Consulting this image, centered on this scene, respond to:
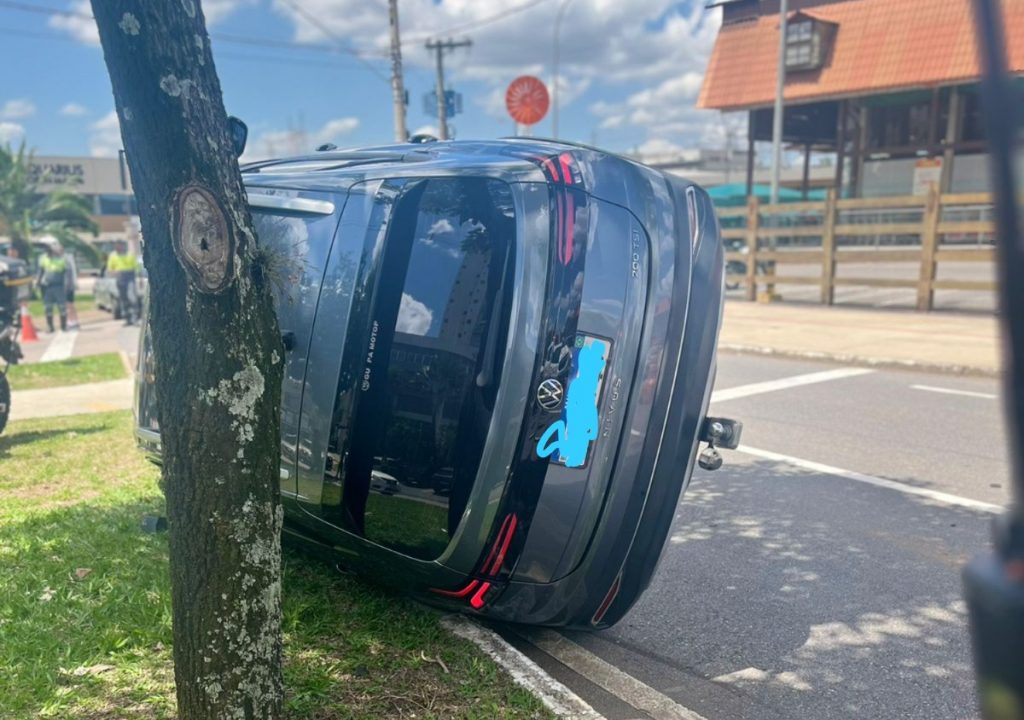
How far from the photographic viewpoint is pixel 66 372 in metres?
11.2

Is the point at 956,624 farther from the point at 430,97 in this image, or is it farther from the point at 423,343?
the point at 430,97

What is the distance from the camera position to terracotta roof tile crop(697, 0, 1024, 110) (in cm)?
1822

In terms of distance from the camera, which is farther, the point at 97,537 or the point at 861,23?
the point at 861,23

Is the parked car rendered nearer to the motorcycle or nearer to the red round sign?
the motorcycle

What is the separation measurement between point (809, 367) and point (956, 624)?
6.75m

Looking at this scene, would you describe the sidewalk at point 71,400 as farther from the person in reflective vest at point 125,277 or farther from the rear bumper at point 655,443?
the person in reflective vest at point 125,277

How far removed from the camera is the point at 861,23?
20.7 m

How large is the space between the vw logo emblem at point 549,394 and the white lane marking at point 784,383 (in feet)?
18.6

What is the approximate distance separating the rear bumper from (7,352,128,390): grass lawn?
9324 millimetres

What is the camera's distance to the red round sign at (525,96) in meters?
18.5

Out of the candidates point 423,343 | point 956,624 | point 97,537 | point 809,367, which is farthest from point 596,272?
point 809,367

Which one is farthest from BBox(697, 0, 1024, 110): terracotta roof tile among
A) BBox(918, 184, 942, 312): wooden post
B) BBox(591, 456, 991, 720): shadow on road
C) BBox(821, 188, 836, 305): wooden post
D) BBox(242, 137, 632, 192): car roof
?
BBox(242, 137, 632, 192): car roof

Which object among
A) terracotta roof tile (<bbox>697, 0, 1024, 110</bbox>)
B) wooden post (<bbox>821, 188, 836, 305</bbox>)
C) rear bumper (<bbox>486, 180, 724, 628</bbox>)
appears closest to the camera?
rear bumper (<bbox>486, 180, 724, 628</bbox>)

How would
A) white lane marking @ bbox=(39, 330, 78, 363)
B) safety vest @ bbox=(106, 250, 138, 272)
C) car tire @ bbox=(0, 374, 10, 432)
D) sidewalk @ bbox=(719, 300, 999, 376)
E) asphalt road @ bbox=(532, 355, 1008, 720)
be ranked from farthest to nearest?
safety vest @ bbox=(106, 250, 138, 272) → white lane marking @ bbox=(39, 330, 78, 363) → sidewalk @ bbox=(719, 300, 999, 376) → car tire @ bbox=(0, 374, 10, 432) → asphalt road @ bbox=(532, 355, 1008, 720)
